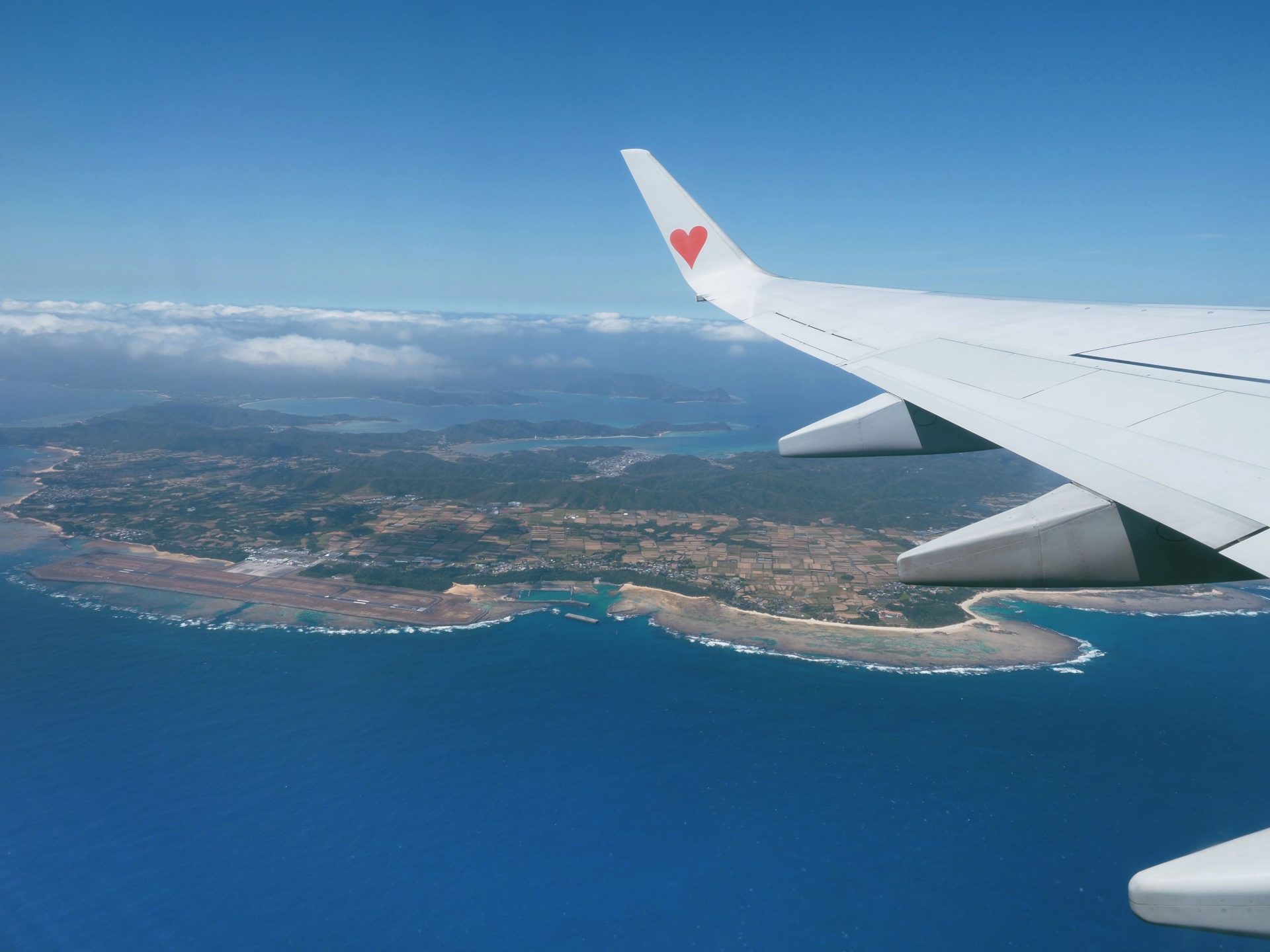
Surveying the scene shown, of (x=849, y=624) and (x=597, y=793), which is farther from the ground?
(x=849, y=624)

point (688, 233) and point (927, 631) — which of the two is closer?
point (688, 233)

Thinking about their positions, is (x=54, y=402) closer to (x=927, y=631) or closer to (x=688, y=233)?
(x=927, y=631)

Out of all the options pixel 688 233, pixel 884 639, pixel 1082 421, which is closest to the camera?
pixel 1082 421

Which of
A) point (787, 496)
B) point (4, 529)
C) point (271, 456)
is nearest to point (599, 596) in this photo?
point (787, 496)

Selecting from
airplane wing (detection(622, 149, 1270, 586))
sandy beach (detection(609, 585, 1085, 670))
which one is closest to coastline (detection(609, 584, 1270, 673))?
sandy beach (detection(609, 585, 1085, 670))

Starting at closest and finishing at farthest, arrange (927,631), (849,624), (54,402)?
(927,631)
(849,624)
(54,402)

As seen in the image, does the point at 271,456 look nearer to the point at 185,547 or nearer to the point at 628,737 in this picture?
the point at 185,547

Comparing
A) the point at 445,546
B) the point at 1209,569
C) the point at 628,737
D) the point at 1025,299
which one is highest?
the point at 1025,299

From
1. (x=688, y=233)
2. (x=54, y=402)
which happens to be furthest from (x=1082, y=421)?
(x=54, y=402)

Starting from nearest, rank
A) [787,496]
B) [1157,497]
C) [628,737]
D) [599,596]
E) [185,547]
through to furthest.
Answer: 1. [1157,497]
2. [628,737]
3. [599,596]
4. [185,547]
5. [787,496]
